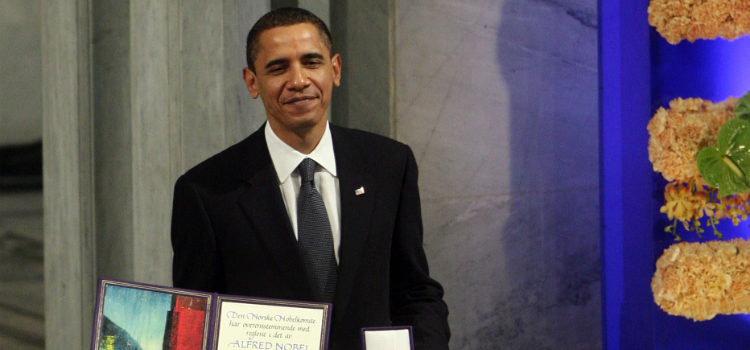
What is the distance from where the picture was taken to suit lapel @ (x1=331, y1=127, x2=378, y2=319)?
68.1 inches

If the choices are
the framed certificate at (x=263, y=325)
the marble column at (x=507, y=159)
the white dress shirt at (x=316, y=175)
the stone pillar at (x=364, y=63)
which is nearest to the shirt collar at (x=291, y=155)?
the white dress shirt at (x=316, y=175)

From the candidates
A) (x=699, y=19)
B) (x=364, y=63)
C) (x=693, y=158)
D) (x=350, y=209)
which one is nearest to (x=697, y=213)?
(x=693, y=158)

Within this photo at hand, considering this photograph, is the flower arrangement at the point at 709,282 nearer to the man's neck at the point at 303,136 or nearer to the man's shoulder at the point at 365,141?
the man's shoulder at the point at 365,141

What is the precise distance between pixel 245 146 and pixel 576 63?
314cm

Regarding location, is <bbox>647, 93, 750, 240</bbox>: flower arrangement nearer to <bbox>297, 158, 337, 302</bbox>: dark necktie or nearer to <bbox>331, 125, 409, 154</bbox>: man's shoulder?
<bbox>331, 125, 409, 154</bbox>: man's shoulder

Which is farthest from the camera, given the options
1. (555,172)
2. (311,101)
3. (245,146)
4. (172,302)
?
(555,172)

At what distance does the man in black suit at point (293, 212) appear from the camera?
171 cm

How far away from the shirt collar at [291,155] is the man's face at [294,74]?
0.06m

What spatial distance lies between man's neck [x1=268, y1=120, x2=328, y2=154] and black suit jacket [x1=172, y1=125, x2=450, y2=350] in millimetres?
65

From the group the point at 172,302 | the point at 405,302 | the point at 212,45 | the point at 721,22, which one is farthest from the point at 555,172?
the point at 172,302

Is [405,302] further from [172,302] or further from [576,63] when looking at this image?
[576,63]

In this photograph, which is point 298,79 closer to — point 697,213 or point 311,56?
point 311,56

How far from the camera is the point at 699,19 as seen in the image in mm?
3109

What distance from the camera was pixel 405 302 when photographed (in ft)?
6.15
